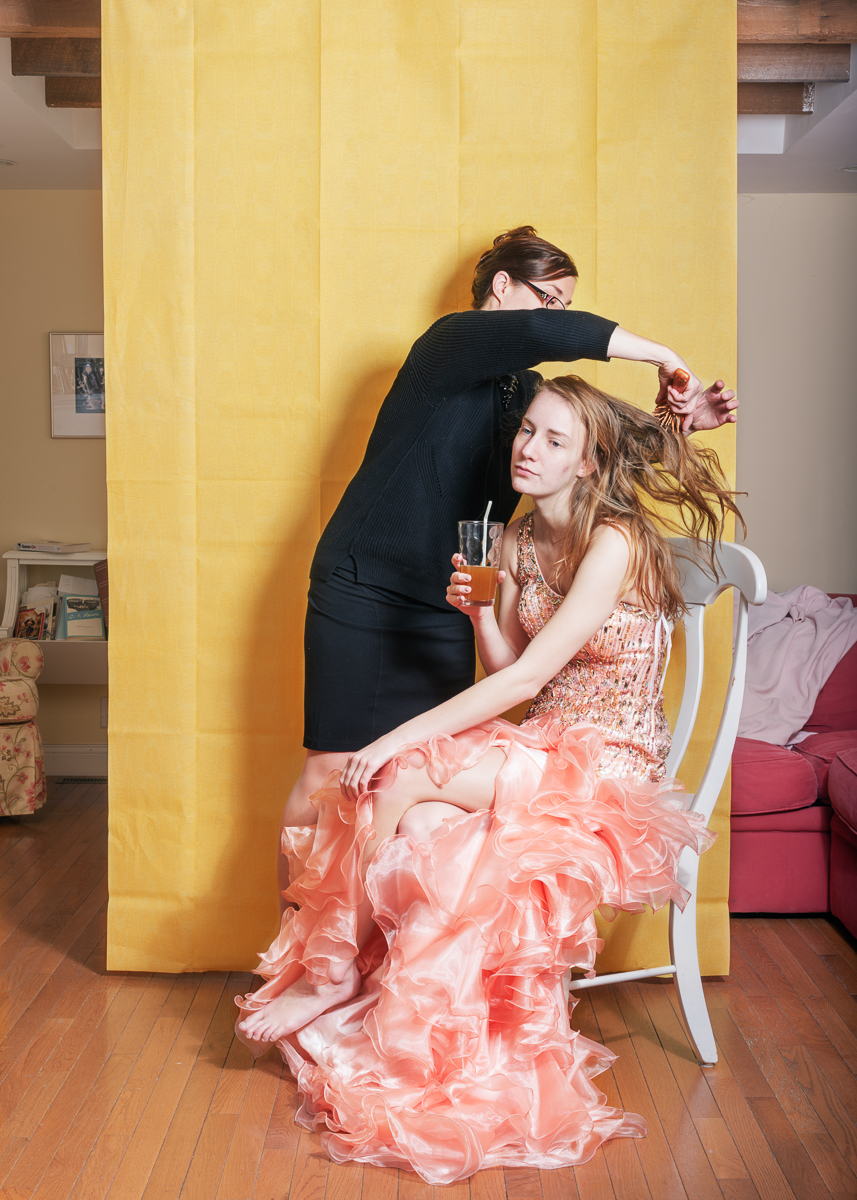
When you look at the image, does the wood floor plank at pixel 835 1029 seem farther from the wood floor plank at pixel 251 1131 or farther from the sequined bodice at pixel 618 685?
the wood floor plank at pixel 251 1131

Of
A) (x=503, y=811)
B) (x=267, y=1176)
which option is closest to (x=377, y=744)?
(x=503, y=811)

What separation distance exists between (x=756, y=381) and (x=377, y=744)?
114 inches

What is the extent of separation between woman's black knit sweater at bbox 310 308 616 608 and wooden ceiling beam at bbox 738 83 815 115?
193 cm

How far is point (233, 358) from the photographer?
88.3 inches

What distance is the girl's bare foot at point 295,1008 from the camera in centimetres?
183

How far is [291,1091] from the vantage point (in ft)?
6.07

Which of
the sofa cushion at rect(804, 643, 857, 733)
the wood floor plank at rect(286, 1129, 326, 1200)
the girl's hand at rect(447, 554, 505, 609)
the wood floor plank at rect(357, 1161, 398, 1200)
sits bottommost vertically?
the wood floor plank at rect(357, 1161, 398, 1200)

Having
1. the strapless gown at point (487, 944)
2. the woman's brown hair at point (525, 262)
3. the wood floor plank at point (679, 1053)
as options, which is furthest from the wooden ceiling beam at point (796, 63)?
the wood floor plank at point (679, 1053)

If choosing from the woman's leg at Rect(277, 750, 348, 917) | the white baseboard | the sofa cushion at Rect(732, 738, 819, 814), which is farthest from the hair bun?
the white baseboard

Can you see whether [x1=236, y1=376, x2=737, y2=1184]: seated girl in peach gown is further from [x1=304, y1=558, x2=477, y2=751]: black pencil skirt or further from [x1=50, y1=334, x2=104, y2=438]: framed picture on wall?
[x1=50, y1=334, x2=104, y2=438]: framed picture on wall

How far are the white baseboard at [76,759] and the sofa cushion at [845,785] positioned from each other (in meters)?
2.95

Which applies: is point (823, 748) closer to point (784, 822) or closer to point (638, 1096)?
point (784, 822)

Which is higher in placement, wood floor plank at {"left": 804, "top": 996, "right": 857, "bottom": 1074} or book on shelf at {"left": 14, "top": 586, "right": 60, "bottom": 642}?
book on shelf at {"left": 14, "top": 586, "right": 60, "bottom": 642}

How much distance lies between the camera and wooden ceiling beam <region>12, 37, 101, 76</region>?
2984 millimetres
